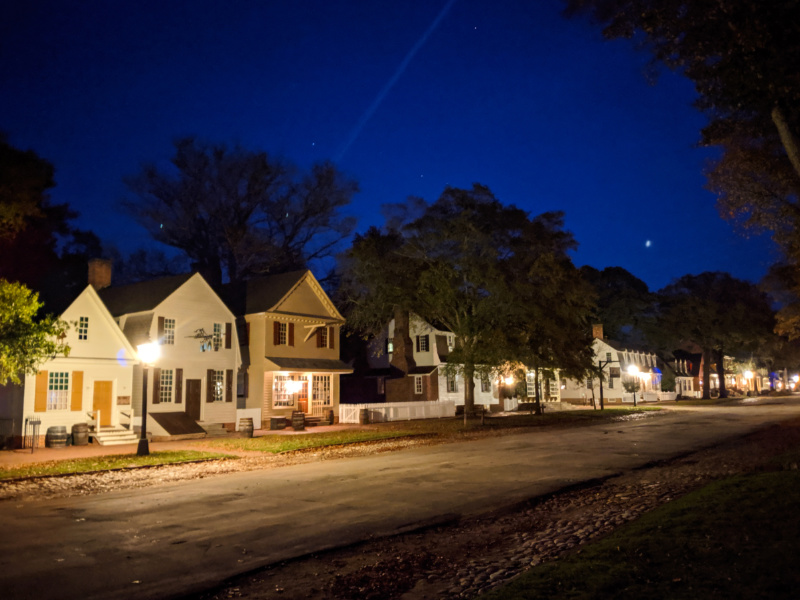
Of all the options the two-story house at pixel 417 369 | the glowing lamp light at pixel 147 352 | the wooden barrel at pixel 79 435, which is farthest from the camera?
the two-story house at pixel 417 369

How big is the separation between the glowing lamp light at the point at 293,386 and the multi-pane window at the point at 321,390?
49.3 inches

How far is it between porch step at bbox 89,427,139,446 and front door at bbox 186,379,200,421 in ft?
14.1

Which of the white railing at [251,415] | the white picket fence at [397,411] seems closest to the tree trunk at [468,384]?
the white picket fence at [397,411]

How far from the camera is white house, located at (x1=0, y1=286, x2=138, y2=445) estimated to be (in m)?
24.9

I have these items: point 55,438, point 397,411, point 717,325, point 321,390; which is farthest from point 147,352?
point 717,325

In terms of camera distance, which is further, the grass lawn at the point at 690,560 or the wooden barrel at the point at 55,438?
the wooden barrel at the point at 55,438

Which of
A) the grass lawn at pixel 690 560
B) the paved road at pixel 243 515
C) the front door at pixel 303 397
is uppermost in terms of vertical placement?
the front door at pixel 303 397

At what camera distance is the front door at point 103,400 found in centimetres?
2736

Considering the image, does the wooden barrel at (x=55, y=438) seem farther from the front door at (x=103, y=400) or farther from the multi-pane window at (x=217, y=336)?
the multi-pane window at (x=217, y=336)

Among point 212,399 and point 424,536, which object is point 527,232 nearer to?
point 212,399

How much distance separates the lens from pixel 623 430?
2942 centimetres

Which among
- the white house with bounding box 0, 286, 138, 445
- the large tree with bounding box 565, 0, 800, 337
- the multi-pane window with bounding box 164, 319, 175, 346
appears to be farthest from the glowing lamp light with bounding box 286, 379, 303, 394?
the large tree with bounding box 565, 0, 800, 337

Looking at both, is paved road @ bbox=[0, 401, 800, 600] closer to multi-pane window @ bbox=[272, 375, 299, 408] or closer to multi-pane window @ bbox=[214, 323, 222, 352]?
multi-pane window @ bbox=[214, 323, 222, 352]

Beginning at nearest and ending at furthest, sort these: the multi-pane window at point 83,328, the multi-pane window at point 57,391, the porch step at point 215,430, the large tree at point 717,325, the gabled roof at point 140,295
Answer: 1. the multi-pane window at point 57,391
2. the multi-pane window at point 83,328
3. the porch step at point 215,430
4. the gabled roof at point 140,295
5. the large tree at point 717,325
